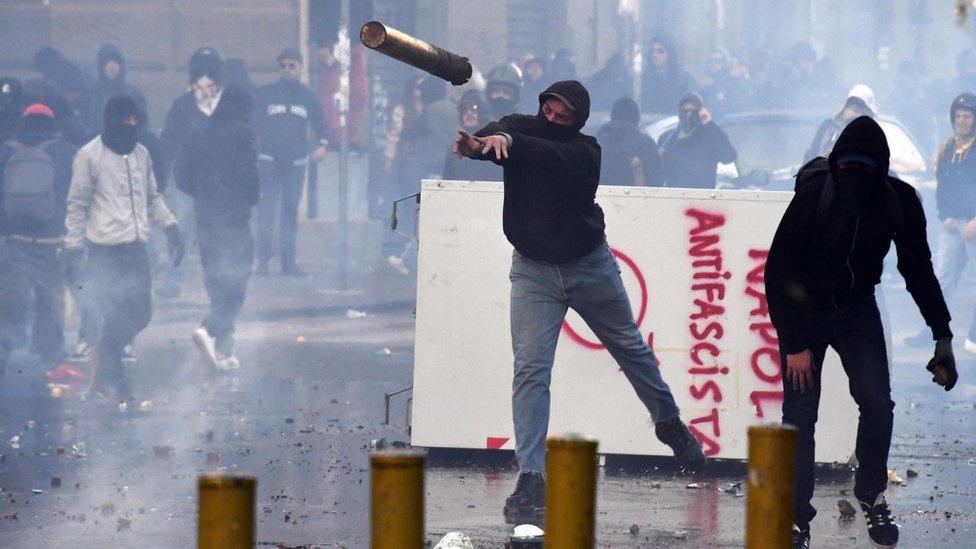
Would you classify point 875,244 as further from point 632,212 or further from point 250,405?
point 250,405

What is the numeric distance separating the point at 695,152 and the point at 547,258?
9590mm

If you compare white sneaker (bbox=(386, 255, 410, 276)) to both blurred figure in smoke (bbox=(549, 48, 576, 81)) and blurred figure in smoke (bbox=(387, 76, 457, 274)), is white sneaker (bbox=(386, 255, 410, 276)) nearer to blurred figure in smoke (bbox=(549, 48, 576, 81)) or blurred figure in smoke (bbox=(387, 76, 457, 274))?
blurred figure in smoke (bbox=(387, 76, 457, 274))

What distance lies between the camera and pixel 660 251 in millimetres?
8648

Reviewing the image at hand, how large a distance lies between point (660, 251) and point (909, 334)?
326 inches

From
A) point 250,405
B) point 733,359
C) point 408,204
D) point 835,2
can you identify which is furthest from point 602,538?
point 835,2

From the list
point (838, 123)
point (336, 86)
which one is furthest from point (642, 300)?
point (336, 86)

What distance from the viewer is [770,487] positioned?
4621 millimetres

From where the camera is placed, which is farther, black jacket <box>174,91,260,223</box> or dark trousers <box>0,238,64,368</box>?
black jacket <box>174,91,260,223</box>

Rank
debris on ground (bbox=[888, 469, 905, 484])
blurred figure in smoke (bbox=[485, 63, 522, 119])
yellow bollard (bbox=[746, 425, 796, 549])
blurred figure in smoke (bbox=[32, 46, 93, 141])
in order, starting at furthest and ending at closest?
blurred figure in smoke (bbox=[32, 46, 93, 141]), blurred figure in smoke (bbox=[485, 63, 522, 119]), debris on ground (bbox=[888, 469, 905, 484]), yellow bollard (bbox=[746, 425, 796, 549])

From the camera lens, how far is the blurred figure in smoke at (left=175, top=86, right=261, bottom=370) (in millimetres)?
13156

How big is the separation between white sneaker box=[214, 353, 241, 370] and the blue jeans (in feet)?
19.7

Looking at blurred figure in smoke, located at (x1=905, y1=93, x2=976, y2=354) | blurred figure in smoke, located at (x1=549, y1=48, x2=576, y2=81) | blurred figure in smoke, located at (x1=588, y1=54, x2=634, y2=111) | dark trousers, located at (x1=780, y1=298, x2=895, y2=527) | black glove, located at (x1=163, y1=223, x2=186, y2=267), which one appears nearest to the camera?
dark trousers, located at (x1=780, y1=298, x2=895, y2=527)

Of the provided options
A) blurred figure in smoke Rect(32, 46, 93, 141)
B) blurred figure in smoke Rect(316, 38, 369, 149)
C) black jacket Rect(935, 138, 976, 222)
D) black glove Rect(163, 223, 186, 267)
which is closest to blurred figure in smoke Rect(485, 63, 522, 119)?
black jacket Rect(935, 138, 976, 222)

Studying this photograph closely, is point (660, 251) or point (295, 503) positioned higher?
point (660, 251)
